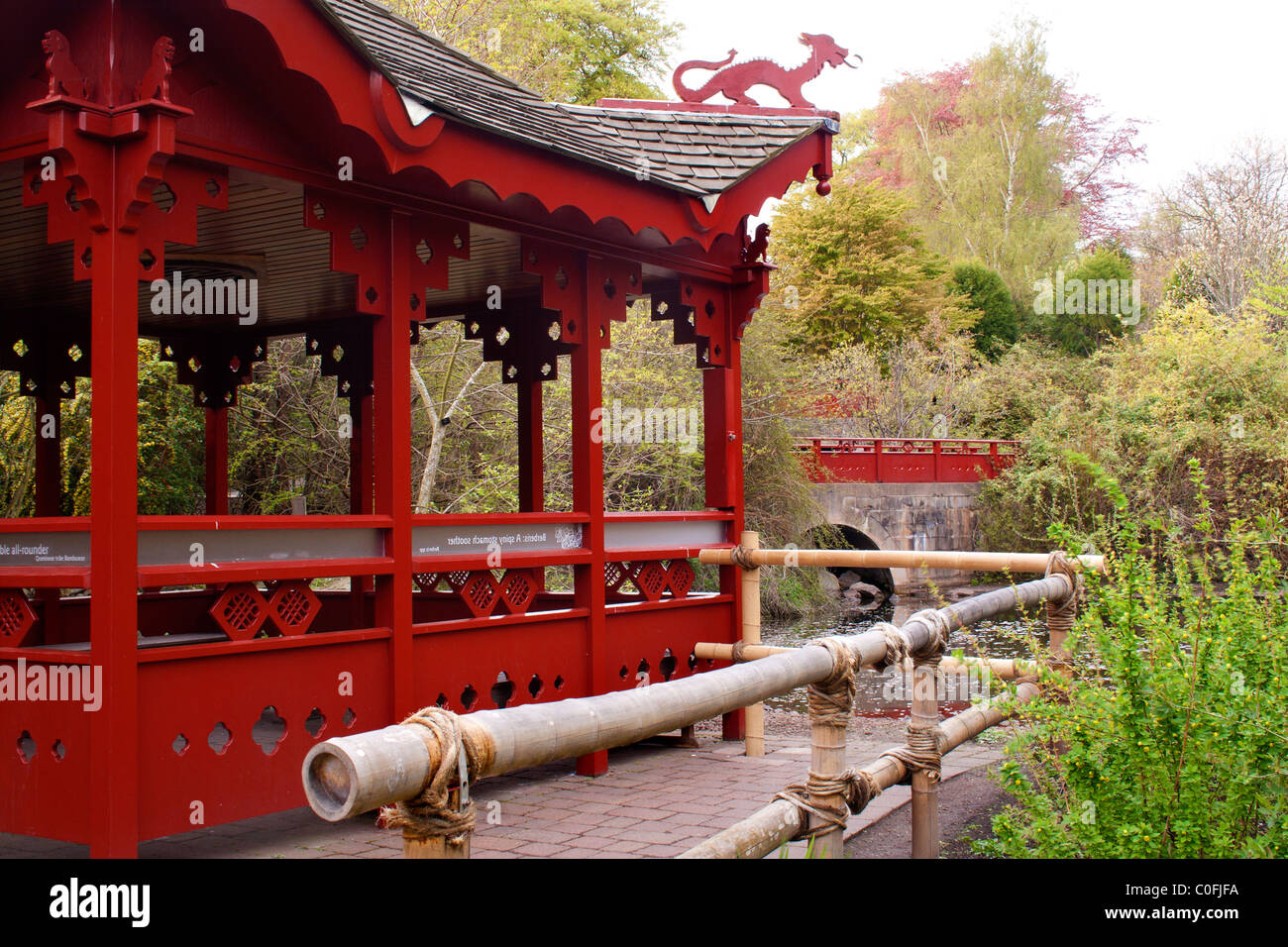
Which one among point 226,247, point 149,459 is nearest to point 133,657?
point 226,247

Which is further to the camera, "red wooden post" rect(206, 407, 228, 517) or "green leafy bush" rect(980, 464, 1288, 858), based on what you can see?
"red wooden post" rect(206, 407, 228, 517)

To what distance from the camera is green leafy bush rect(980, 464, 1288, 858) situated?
324 centimetres

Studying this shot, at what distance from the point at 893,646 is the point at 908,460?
23.3m

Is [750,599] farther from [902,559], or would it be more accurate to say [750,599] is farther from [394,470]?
[394,470]

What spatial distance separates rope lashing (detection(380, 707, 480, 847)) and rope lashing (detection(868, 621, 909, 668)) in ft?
6.80

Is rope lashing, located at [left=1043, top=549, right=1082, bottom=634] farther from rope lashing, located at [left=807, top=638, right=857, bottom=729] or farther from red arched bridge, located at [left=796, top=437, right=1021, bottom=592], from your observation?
red arched bridge, located at [left=796, top=437, right=1021, bottom=592]

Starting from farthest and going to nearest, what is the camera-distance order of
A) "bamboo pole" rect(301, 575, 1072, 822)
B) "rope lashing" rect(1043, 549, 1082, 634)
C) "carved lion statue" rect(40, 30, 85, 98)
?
"rope lashing" rect(1043, 549, 1082, 634)
"carved lion statue" rect(40, 30, 85, 98)
"bamboo pole" rect(301, 575, 1072, 822)

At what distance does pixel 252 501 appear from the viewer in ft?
52.5

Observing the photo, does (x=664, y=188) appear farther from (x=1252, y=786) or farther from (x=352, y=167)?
(x=1252, y=786)

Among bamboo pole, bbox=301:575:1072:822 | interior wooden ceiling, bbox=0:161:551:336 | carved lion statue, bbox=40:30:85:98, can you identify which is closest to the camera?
bamboo pole, bbox=301:575:1072:822

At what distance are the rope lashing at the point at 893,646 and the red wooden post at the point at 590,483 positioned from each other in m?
2.67

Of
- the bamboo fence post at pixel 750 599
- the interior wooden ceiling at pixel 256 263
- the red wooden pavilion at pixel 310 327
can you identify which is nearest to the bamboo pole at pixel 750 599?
the bamboo fence post at pixel 750 599

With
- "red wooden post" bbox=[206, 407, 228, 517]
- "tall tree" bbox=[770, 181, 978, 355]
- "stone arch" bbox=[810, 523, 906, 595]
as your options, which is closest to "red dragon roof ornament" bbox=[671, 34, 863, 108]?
"red wooden post" bbox=[206, 407, 228, 517]
